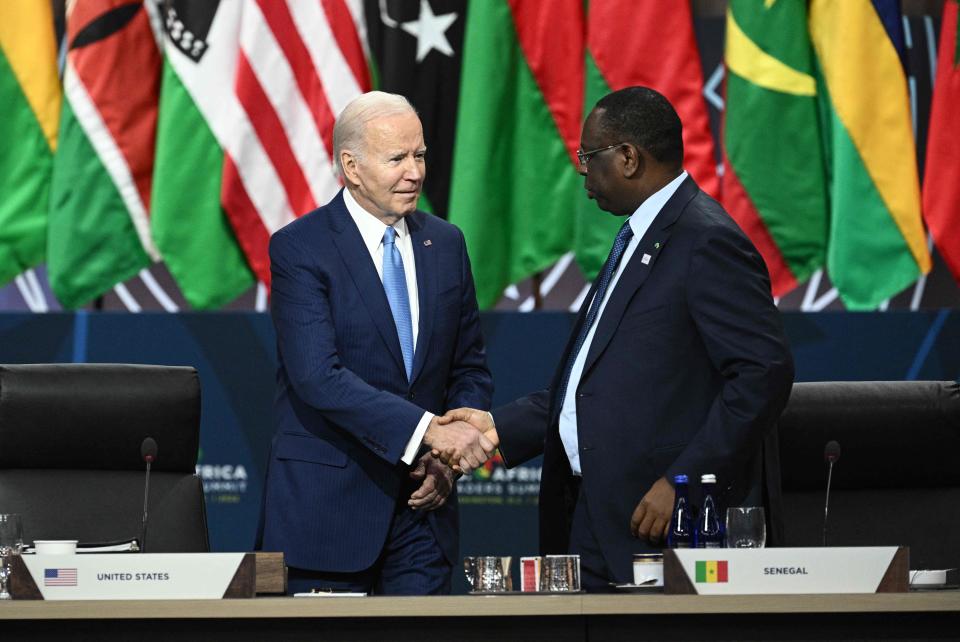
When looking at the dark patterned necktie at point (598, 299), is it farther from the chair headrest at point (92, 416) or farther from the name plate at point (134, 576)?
the name plate at point (134, 576)

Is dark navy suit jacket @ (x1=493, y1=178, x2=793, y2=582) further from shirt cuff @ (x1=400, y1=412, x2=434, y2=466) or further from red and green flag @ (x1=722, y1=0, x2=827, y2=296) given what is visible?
red and green flag @ (x1=722, y1=0, x2=827, y2=296)

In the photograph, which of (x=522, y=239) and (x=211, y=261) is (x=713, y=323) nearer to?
(x=522, y=239)

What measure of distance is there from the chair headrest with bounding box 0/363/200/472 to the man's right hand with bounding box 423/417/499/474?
26.9 inches

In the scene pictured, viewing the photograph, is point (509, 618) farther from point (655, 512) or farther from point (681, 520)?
point (655, 512)

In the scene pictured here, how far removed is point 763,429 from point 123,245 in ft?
8.72

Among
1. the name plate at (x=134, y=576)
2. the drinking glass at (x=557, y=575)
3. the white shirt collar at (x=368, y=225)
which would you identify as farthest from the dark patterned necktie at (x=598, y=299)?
the name plate at (x=134, y=576)

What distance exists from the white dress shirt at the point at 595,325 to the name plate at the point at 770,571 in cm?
87

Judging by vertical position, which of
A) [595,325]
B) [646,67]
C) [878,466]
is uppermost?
[646,67]

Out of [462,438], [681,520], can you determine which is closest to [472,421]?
[462,438]

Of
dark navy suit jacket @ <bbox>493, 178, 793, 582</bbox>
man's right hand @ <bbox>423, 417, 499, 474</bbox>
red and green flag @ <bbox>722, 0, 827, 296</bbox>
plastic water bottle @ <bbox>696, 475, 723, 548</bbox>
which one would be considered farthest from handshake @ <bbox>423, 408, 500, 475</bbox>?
red and green flag @ <bbox>722, 0, 827, 296</bbox>

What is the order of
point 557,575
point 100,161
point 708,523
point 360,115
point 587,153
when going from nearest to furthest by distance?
point 557,575 < point 708,523 < point 587,153 < point 360,115 < point 100,161

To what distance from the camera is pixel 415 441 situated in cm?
299

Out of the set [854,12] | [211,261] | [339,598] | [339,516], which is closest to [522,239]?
[211,261]

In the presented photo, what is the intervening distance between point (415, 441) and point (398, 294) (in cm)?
39
